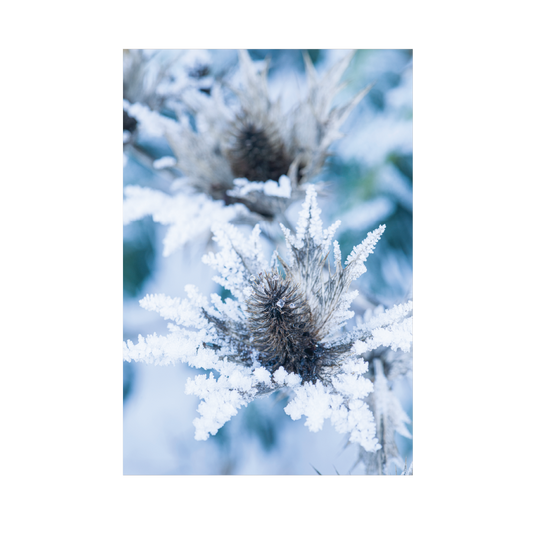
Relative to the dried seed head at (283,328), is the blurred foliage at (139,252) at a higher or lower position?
higher

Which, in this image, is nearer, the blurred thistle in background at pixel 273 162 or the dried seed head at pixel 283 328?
the dried seed head at pixel 283 328

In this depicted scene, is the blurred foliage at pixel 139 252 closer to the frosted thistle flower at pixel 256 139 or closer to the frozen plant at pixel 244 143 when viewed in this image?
the frozen plant at pixel 244 143

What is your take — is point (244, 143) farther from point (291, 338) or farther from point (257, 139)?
point (291, 338)

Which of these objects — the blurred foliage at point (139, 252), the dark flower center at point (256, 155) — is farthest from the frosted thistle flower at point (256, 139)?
the blurred foliage at point (139, 252)

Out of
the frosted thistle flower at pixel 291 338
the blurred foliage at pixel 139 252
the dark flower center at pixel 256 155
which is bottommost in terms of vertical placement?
the frosted thistle flower at pixel 291 338

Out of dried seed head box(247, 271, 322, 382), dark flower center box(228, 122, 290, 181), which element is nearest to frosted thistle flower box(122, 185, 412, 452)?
dried seed head box(247, 271, 322, 382)

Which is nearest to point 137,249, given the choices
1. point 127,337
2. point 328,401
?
point 127,337
